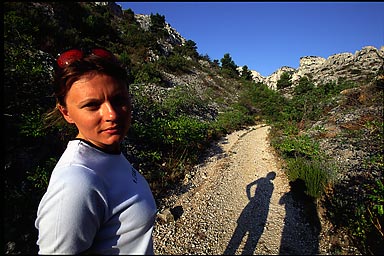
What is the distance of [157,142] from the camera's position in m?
6.88

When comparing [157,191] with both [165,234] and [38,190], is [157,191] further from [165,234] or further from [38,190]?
[38,190]

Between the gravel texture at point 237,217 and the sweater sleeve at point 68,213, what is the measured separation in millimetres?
3637

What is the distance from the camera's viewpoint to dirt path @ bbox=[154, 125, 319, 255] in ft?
13.0

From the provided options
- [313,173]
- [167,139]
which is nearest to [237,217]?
[313,173]

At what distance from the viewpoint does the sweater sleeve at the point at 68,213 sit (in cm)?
67

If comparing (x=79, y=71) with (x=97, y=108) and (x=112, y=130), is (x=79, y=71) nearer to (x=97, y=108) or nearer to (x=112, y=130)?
(x=97, y=108)

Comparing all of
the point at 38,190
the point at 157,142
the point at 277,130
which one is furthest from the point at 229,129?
the point at 38,190

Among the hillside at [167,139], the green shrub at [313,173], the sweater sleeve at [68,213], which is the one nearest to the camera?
the sweater sleeve at [68,213]

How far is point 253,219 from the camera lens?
477cm

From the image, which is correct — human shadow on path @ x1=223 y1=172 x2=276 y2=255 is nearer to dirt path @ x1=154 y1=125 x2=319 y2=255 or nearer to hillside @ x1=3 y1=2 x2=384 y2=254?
dirt path @ x1=154 y1=125 x2=319 y2=255

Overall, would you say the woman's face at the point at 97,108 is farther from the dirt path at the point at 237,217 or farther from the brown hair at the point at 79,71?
the dirt path at the point at 237,217

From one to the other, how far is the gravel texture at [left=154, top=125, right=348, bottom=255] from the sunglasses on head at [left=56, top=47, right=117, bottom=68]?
3.84 metres

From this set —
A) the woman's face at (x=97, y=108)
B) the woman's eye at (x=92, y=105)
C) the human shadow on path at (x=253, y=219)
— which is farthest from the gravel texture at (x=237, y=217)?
the woman's eye at (x=92, y=105)

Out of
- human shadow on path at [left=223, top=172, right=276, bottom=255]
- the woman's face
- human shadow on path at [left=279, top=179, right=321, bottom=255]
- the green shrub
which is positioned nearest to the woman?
the woman's face
